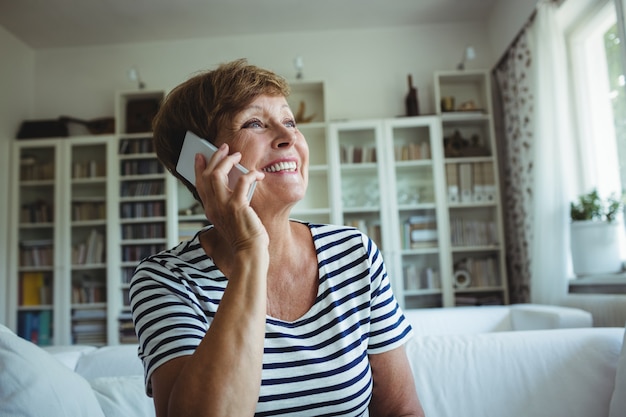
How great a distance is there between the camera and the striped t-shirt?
935mm

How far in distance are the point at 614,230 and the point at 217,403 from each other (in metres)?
2.99

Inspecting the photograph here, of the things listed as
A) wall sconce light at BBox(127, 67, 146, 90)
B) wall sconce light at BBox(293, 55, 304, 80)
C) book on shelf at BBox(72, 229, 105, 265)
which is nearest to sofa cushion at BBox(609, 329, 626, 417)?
wall sconce light at BBox(293, 55, 304, 80)

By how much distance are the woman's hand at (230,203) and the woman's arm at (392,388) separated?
0.41 m

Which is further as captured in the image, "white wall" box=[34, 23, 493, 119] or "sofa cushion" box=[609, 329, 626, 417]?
"white wall" box=[34, 23, 493, 119]

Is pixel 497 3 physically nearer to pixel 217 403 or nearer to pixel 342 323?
pixel 342 323

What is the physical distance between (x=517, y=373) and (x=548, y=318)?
1099 mm

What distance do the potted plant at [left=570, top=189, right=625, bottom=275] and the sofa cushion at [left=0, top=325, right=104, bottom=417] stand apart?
9.69 feet

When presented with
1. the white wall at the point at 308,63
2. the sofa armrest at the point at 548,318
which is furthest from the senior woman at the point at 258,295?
the white wall at the point at 308,63

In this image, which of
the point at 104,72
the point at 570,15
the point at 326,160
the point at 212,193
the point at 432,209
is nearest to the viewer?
the point at 212,193

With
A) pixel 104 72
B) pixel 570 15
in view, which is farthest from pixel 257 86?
pixel 104 72

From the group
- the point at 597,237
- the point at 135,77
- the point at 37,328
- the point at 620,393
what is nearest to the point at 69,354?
the point at 620,393

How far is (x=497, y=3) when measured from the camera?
14.8ft

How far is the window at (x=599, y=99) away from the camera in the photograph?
3.33 m

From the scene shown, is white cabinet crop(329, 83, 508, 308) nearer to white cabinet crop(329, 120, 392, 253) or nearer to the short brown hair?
white cabinet crop(329, 120, 392, 253)
